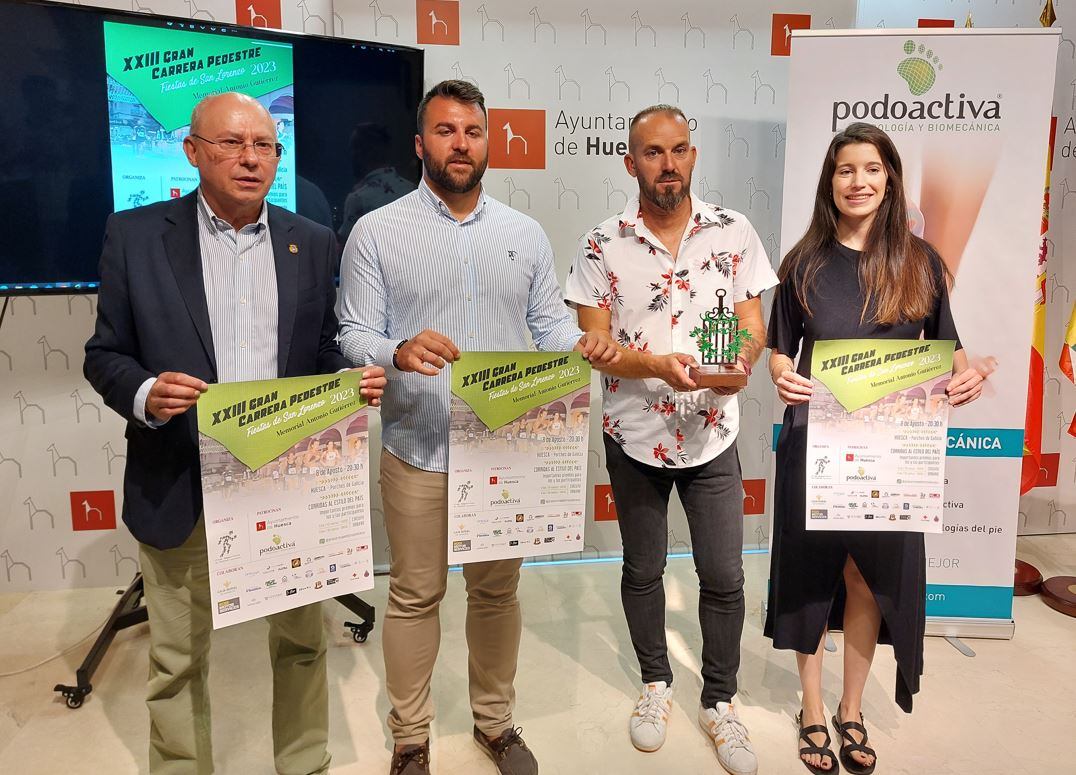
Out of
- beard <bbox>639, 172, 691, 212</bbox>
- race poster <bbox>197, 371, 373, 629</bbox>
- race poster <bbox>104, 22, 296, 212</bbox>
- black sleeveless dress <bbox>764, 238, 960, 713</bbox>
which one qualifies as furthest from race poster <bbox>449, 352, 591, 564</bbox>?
race poster <bbox>104, 22, 296, 212</bbox>

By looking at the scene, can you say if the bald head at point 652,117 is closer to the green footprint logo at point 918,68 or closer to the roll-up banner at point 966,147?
the roll-up banner at point 966,147

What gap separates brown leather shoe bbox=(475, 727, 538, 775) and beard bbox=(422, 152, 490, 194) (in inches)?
60.8

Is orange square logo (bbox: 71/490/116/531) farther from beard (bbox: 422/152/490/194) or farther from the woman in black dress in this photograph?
the woman in black dress

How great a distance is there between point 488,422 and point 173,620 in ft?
2.86

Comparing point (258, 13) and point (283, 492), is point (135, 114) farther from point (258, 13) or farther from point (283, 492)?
point (283, 492)

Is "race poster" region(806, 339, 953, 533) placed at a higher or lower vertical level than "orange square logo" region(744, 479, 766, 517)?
higher

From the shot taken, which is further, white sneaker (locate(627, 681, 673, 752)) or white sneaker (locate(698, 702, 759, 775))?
white sneaker (locate(627, 681, 673, 752))

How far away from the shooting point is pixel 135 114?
8.91 feet

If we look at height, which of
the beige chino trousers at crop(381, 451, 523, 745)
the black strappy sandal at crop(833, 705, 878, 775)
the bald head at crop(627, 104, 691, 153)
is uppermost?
the bald head at crop(627, 104, 691, 153)

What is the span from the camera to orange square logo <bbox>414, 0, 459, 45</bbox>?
11.0 feet

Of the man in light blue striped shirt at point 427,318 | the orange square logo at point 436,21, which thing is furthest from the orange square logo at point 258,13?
the man in light blue striped shirt at point 427,318

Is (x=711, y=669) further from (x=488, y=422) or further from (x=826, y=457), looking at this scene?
(x=488, y=422)

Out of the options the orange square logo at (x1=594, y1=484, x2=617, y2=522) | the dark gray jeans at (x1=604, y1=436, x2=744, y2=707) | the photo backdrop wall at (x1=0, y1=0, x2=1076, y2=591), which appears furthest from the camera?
the orange square logo at (x1=594, y1=484, x2=617, y2=522)

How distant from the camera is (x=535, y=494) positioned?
2041 millimetres
